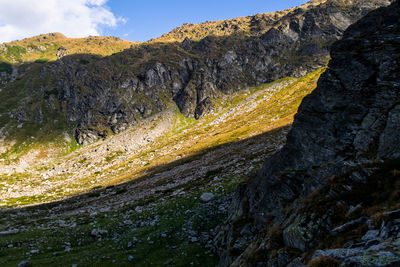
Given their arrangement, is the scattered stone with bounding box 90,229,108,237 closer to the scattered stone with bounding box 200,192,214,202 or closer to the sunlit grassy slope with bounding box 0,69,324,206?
the scattered stone with bounding box 200,192,214,202

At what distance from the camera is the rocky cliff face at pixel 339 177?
28.2 feet

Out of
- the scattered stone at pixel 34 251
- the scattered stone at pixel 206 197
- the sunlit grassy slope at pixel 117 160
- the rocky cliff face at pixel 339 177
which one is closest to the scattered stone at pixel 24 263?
the scattered stone at pixel 34 251

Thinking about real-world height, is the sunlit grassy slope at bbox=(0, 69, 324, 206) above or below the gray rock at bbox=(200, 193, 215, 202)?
above

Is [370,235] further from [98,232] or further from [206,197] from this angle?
[98,232]

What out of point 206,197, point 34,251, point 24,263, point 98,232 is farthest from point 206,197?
point 24,263

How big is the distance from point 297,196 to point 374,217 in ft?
27.1

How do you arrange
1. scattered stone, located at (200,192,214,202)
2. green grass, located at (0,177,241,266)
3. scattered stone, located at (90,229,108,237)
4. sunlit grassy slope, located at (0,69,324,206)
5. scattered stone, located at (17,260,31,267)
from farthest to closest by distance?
1. sunlit grassy slope, located at (0,69,324,206)
2. scattered stone, located at (200,192,214,202)
3. scattered stone, located at (90,229,108,237)
4. green grass, located at (0,177,241,266)
5. scattered stone, located at (17,260,31,267)

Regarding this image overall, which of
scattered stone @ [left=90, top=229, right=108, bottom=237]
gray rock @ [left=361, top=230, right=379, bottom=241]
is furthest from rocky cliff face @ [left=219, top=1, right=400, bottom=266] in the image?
scattered stone @ [left=90, top=229, right=108, bottom=237]

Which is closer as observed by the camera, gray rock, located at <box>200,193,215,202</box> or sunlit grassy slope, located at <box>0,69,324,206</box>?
gray rock, located at <box>200,193,215,202</box>

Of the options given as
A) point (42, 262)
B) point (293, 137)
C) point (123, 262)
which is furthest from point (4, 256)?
point (293, 137)

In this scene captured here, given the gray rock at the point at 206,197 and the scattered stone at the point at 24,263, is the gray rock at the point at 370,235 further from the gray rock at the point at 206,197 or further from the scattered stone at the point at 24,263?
the scattered stone at the point at 24,263

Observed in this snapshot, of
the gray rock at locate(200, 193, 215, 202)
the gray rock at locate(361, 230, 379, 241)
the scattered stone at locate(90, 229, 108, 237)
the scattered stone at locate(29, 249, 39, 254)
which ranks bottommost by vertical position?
the gray rock at locate(200, 193, 215, 202)

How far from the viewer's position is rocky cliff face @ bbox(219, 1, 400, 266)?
8.59 metres

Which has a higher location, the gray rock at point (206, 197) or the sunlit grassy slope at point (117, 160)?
the sunlit grassy slope at point (117, 160)
